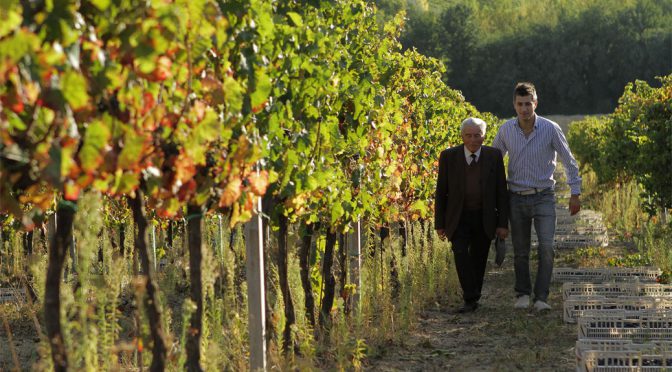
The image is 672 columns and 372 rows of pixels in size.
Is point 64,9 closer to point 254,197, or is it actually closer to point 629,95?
point 254,197

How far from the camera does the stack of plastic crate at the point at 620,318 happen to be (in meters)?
5.43

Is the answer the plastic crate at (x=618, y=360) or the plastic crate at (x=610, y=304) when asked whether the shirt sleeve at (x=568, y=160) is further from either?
the plastic crate at (x=618, y=360)

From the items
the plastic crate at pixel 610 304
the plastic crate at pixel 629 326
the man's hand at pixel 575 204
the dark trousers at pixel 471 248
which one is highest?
the man's hand at pixel 575 204

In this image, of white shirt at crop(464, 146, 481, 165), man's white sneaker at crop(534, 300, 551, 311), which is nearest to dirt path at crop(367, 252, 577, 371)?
man's white sneaker at crop(534, 300, 551, 311)

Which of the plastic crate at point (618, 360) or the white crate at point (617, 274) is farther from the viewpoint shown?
the white crate at point (617, 274)

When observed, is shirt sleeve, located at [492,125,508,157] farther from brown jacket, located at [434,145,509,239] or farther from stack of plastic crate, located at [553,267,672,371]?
stack of plastic crate, located at [553,267,672,371]

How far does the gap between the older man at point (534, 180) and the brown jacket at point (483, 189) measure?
0.13 meters

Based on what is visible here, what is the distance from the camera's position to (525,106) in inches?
320

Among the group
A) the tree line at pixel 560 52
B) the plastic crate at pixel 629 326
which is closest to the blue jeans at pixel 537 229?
the plastic crate at pixel 629 326

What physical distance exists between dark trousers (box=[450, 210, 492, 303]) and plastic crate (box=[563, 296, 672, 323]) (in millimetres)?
807

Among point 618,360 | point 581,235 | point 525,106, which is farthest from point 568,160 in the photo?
point 581,235

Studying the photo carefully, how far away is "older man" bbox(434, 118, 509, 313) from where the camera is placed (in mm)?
8148

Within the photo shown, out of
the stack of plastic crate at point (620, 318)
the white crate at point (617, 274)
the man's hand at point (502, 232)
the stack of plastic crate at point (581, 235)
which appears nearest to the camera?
the stack of plastic crate at point (620, 318)

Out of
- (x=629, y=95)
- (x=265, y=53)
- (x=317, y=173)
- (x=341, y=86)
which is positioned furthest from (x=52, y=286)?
(x=629, y=95)
